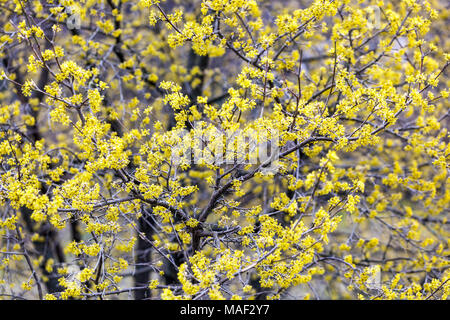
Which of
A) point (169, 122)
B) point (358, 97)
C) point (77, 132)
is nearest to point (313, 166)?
point (169, 122)

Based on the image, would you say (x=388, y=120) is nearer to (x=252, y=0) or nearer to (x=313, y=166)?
(x=252, y=0)

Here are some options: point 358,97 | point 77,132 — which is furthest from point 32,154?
point 358,97

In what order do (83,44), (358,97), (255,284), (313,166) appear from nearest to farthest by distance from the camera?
(358,97), (83,44), (313,166), (255,284)

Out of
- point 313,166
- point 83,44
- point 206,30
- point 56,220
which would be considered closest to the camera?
point 56,220

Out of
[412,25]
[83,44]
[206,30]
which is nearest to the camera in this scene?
[206,30]

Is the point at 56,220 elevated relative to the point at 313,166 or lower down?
lower down

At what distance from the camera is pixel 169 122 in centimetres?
609

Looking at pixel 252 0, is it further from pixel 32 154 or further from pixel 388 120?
pixel 32 154

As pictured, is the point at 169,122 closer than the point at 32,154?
No

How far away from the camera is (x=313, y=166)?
6023 millimetres

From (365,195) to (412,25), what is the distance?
2.72 m

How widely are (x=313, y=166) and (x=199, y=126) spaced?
2.93 m

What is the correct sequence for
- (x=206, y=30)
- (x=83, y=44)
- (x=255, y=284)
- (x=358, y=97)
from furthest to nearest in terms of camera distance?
1. (x=255, y=284)
2. (x=83, y=44)
3. (x=206, y=30)
4. (x=358, y=97)
